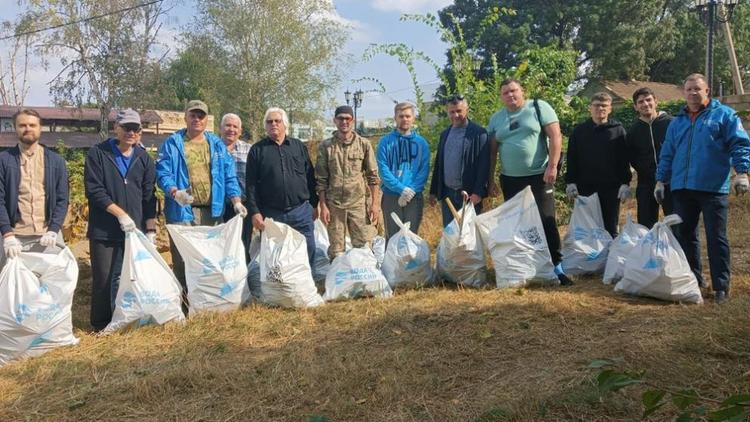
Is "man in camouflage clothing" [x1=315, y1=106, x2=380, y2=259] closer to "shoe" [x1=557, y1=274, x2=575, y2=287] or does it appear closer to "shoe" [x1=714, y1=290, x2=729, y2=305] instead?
"shoe" [x1=557, y1=274, x2=575, y2=287]

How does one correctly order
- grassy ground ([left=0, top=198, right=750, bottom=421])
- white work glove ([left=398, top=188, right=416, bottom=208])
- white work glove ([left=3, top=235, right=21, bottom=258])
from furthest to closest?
white work glove ([left=398, top=188, right=416, bottom=208]), white work glove ([left=3, top=235, right=21, bottom=258]), grassy ground ([left=0, top=198, right=750, bottom=421])

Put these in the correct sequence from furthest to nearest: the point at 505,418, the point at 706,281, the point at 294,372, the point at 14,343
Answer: the point at 706,281 → the point at 14,343 → the point at 294,372 → the point at 505,418

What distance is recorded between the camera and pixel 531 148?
4391 mm

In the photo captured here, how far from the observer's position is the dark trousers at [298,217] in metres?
4.29

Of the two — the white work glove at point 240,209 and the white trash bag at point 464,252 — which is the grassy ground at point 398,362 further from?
the white work glove at point 240,209

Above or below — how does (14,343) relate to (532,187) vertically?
below

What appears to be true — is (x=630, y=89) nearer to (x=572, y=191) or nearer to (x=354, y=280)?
(x=572, y=191)

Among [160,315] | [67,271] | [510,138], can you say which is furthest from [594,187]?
[67,271]

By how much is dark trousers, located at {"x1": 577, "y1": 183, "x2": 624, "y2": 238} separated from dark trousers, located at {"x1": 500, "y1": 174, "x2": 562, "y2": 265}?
46cm

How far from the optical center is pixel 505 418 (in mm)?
2246

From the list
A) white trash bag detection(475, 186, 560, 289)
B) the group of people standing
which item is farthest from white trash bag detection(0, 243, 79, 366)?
white trash bag detection(475, 186, 560, 289)

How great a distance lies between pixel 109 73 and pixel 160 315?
13.0 meters

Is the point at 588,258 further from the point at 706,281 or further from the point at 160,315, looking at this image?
the point at 160,315

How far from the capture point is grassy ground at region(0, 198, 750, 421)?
2443 millimetres
